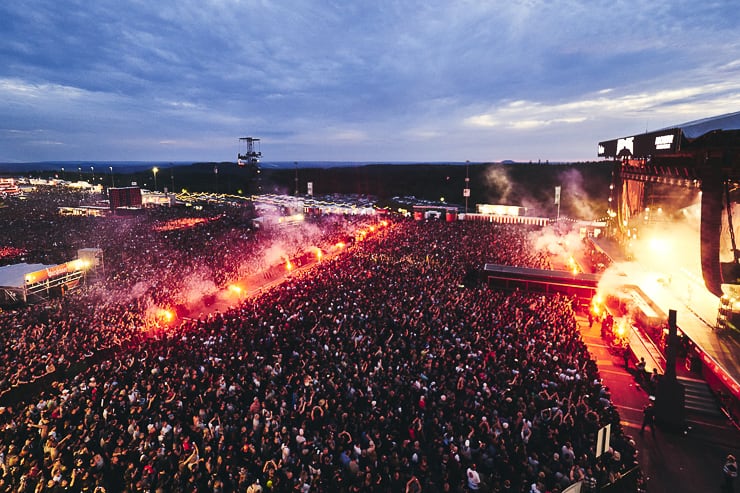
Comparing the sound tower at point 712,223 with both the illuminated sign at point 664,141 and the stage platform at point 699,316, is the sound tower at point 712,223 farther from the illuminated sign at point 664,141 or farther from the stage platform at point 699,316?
the stage platform at point 699,316

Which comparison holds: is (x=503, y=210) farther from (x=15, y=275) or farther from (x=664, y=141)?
(x=15, y=275)

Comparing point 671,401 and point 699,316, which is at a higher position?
point 699,316

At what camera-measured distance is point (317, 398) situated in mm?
8812

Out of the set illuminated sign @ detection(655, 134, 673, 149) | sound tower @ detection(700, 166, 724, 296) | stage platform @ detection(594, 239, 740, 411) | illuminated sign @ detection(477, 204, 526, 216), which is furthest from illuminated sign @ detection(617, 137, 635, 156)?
illuminated sign @ detection(477, 204, 526, 216)

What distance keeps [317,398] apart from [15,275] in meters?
15.6

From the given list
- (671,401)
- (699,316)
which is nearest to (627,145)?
(699,316)

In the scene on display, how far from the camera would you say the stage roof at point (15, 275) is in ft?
52.4

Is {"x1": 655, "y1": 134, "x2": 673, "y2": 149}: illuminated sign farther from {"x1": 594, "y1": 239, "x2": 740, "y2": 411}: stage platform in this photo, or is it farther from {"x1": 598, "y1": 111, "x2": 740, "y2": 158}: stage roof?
{"x1": 594, "y1": 239, "x2": 740, "y2": 411}: stage platform

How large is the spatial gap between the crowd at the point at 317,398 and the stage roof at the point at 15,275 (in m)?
2.21

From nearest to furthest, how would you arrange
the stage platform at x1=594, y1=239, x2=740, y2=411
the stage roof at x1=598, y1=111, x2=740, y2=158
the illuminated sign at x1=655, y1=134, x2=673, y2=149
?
1. the stage roof at x1=598, y1=111, x2=740, y2=158
2. the illuminated sign at x1=655, y1=134, x2=673, y2=149
3. the stage platform at x1=594, y1=239, x2=740, y2=411

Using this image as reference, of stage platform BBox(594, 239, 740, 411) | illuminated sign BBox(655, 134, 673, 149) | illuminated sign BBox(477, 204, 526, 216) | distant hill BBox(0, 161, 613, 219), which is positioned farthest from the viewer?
distant hill BBox(0, 161, 613, 219)

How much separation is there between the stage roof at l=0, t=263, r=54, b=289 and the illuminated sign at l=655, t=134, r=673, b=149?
22.1 meters

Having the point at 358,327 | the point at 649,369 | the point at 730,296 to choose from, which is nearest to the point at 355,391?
the point at 358,327

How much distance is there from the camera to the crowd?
6.98m
